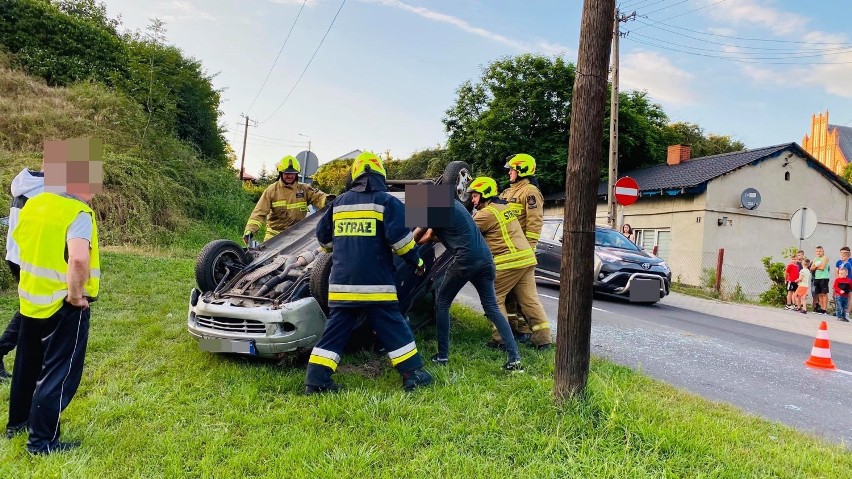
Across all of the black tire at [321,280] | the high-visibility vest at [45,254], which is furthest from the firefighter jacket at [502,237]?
the high-visibility vest at [45,254]

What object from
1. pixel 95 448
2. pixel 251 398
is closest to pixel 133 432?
pixel 95 448

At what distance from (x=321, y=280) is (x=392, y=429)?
1.46 m

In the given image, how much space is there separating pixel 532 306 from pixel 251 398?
2966 millimetres

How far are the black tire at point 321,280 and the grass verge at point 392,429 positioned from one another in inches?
24.4

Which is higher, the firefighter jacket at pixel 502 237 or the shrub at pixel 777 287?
the firefighter jacket at pixel 502 237

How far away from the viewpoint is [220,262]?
5.23 m

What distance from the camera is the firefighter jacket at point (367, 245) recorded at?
391cm

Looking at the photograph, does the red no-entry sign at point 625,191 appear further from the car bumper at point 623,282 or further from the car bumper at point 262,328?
the car bumper at point 262,328

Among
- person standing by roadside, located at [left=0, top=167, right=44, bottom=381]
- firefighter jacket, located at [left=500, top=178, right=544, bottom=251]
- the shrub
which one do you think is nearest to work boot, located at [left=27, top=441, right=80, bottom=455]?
person standing by roadside, located at [left=0, top=167, right=44, bottom=381]

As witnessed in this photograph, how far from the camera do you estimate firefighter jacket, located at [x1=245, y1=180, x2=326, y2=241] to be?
684 centimetres

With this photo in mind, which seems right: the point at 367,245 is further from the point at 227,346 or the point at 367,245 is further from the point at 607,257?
the point at 607,257

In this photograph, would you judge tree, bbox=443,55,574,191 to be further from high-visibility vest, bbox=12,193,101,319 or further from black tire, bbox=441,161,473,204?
high-visibility vest, bbox=12,193,101,319

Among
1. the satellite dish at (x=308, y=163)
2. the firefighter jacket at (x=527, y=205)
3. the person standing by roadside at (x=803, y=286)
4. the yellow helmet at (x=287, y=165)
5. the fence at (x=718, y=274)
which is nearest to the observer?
the firefighter jacket at (x=527, y=205)

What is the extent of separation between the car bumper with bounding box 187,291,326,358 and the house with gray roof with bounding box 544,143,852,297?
15689 millimetres
